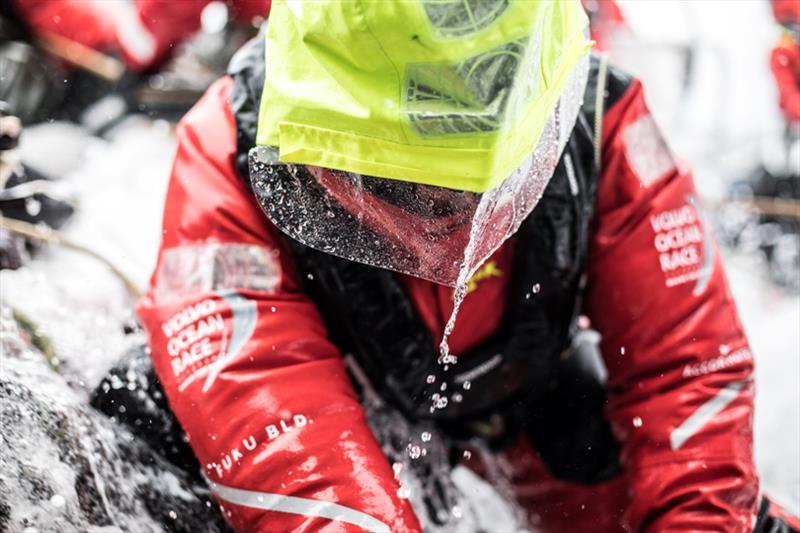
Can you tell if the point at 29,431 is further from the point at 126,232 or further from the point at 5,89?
the point at 5,89

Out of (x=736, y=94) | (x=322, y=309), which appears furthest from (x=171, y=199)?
(x=736, y=94)

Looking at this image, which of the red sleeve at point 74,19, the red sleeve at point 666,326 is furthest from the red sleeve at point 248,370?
the red sleeve at point 74,19

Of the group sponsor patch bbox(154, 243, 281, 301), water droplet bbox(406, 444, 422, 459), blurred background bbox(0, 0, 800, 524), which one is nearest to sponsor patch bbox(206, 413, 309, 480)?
sponsor patch bbox(154, 243, 281, 301)

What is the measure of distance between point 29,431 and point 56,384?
18cm

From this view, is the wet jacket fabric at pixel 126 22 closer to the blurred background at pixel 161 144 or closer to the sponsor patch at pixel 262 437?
the blurred background at pixel 161 144

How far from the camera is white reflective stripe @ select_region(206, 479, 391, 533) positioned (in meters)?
1.14

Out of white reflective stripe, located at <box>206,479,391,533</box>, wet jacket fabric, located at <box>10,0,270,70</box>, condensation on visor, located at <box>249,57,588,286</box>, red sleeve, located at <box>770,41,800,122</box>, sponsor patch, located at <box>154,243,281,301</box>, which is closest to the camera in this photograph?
condensation on visor, located at <box>249,57,588,286</box>

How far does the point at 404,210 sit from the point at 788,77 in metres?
2.97

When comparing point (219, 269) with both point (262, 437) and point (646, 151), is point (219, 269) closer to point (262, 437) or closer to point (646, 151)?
point (262, 437)

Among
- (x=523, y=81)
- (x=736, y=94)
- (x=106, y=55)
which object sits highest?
(x=523, y=81)

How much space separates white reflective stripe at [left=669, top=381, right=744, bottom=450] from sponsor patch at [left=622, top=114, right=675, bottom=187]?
1.18 ft

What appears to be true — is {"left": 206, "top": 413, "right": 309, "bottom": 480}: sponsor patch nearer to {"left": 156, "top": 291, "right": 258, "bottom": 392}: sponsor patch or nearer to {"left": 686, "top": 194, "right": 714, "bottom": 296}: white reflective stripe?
{"left": 156, "top": 291, "right": 258, "bottom": 392}: sponsor patch

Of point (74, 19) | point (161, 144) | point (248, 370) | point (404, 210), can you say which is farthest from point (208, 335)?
point (74, 19)

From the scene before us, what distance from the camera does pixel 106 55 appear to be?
291 centimetres
